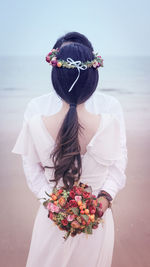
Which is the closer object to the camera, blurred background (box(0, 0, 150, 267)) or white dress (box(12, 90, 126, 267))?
white dress (box(12, 90, 126, 267))

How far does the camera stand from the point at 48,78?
367cm

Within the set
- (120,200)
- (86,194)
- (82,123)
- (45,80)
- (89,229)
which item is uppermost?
(82,123)

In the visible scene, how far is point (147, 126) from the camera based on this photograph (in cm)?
365

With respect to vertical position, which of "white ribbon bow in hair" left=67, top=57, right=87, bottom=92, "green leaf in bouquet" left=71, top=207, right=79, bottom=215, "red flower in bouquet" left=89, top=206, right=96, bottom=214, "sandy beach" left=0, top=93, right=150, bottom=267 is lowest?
"sandy beach" left=0, top=93, right=150, bottom=267

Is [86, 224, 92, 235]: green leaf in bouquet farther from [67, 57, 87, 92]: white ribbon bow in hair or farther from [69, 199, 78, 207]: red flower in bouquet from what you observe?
[67, 57, 87, 92]: white ribbon bow in hair

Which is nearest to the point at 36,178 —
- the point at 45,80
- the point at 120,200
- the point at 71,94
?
the point at 71,94

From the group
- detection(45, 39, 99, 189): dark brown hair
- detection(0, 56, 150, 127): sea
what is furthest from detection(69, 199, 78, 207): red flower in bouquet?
detection(0, 56, 150, 127): sea

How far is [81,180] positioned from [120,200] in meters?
1.76

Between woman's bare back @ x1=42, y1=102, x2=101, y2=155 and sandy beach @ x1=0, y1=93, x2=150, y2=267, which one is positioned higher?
woman's bare back @ x1=42, y1=102, x2=101, y2=155

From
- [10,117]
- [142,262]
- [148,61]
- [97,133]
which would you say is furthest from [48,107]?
[148,61]

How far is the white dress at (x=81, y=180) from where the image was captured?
3.87 ft

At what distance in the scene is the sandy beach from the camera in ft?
7.69

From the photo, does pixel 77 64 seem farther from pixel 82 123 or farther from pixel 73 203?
pixel 73 203

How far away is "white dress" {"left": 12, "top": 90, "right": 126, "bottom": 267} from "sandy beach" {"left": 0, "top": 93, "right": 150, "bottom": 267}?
3.48 feet
